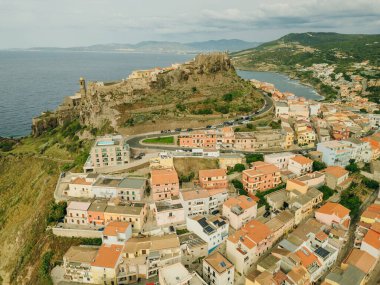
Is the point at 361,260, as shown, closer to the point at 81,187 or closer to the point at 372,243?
the point at 372,243

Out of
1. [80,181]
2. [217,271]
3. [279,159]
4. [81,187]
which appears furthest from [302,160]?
[80,181]

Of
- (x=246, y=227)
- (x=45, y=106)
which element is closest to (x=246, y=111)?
(x=246, y=227)

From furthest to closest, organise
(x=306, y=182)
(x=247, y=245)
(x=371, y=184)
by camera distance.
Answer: (x=371, y=184) < (x=306, y=182) < (x=247, y=245)

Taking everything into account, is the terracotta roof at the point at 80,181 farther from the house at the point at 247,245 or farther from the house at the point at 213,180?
the house at the point at 247,245

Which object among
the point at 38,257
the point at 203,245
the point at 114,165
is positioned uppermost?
the point at 114,165

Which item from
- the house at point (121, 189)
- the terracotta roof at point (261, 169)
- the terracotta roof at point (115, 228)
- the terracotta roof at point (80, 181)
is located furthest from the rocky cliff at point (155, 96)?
the terracotta roof at point (115, 228)

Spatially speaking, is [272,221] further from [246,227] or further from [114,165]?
[114,165]

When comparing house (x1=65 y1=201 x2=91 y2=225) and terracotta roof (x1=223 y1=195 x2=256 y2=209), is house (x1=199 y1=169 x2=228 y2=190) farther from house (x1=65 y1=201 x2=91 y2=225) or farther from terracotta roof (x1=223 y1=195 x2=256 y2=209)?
house (x1=65 y1=201 x2=91 y2=225)
